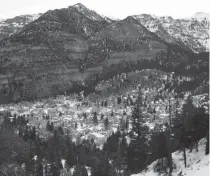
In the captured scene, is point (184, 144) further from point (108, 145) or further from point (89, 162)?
point (108, 145)

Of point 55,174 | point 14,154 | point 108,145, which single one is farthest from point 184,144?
point 108,145

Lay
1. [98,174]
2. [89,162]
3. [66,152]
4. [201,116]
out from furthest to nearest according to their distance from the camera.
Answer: [66,152], [89,162], [98,174], [201,116]

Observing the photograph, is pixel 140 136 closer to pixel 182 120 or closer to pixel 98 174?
pixel 182 120

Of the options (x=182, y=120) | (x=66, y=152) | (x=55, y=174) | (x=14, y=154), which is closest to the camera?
(x=14, y=154)

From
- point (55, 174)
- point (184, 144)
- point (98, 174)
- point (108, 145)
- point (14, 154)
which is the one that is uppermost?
point (14, 154)

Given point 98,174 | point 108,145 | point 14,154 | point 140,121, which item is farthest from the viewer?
point 108,145

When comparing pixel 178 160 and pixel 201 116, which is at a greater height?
pixel 201 116

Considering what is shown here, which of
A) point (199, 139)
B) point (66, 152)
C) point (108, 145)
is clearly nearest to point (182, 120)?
point (199, 139)

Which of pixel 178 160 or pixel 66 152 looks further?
pixel 66 152

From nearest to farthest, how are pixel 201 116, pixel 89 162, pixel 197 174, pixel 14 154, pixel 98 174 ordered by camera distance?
pixel 197 174, pixel 14 154, pixel 201 116, pixel 98 174, pixel 89 162
